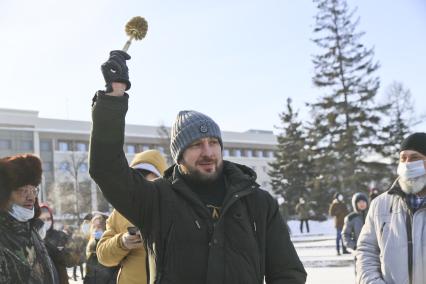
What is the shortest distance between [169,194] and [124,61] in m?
0.68

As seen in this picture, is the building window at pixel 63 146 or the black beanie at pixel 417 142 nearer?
the black beanie at pixel 417 142

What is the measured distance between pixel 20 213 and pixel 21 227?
0.10 metres

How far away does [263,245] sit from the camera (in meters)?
2.78

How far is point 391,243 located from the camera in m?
4.02

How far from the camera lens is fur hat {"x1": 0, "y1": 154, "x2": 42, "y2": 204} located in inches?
147

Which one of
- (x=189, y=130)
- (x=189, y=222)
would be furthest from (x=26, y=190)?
(x=189, y=222)

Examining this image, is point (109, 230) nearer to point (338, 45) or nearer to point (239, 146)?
point (338, 45)

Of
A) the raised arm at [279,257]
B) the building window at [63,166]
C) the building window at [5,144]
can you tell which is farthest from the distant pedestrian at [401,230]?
the building window at [5,144]

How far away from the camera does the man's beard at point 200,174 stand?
109 inches

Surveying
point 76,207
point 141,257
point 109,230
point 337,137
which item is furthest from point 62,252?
point 76,207

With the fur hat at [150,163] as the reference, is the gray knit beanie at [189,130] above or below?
above

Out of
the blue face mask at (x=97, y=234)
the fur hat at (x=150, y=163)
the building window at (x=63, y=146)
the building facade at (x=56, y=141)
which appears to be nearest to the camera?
the fur hat at (x=150, y=163)

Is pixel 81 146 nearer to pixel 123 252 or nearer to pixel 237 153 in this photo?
pixel 237 153

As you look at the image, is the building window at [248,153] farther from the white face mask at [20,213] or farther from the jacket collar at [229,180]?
the jacket collar at [229,180]
